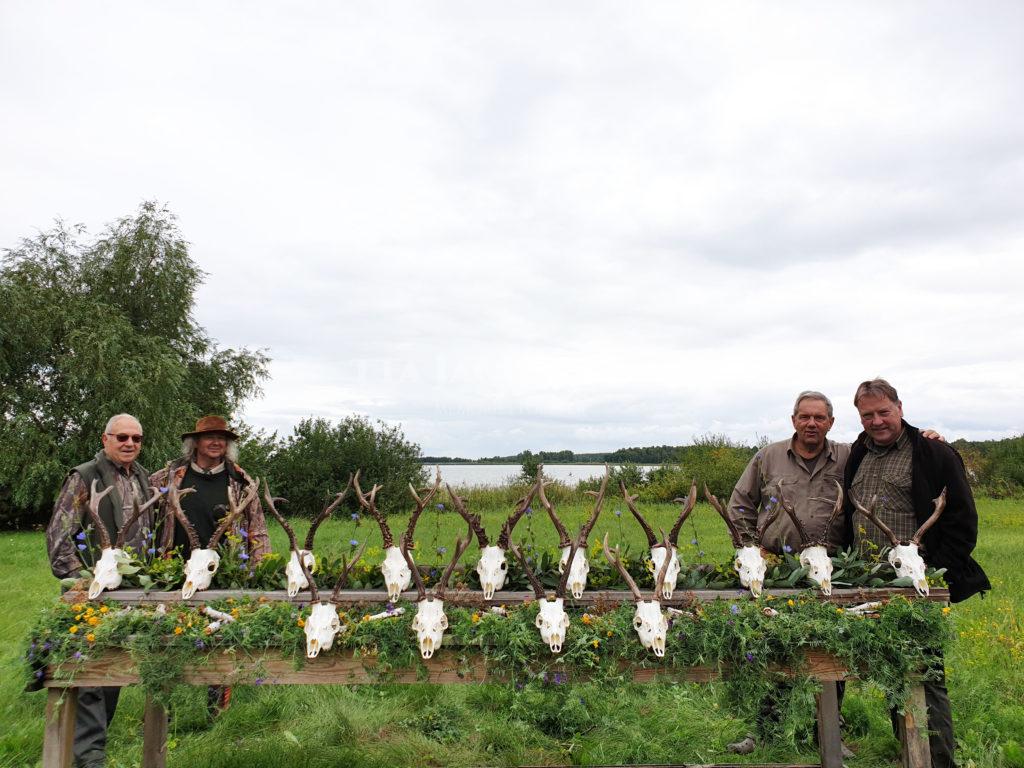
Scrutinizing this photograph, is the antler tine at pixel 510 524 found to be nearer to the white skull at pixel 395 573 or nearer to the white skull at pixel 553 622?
the white skull at pixel 553 622

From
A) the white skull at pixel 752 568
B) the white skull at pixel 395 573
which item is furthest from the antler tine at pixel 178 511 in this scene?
the white skull at pixel 752 568

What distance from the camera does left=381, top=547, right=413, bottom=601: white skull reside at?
3049 millimetres

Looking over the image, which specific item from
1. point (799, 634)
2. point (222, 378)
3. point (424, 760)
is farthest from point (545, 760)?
point (222, 378)

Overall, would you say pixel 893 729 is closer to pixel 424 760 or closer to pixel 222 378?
pixel 424 760

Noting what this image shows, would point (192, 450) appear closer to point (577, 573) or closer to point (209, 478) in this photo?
point (209, 478)

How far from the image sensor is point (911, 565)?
3186mm

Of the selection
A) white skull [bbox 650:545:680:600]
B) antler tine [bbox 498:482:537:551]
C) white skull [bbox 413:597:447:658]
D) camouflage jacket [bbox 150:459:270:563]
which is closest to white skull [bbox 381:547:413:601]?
white skull [bbox 413:597:447:658]

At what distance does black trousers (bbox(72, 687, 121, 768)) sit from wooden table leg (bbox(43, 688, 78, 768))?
693 millimetres

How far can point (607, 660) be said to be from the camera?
290 cm

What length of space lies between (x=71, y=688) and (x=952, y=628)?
3899 millimetres

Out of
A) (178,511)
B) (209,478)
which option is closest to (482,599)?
(178,511)

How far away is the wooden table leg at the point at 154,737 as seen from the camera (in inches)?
139

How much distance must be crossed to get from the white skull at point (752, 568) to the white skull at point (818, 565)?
0.25 metres

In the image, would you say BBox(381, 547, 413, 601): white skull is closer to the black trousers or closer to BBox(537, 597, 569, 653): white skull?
BBox(537, 597, 569, 653): white skull
